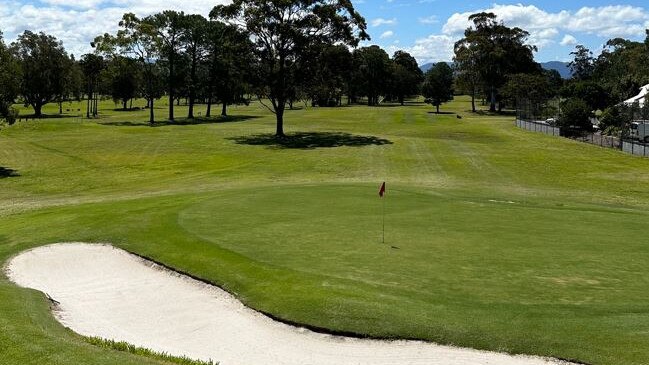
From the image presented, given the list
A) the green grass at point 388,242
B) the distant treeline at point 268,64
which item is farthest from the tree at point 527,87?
Answer: the green grass at point 388,242

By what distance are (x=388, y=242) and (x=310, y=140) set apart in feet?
167

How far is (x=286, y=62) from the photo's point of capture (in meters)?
Result: 71.0

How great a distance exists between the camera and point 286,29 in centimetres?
6731

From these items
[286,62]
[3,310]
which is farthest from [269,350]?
[286,62]

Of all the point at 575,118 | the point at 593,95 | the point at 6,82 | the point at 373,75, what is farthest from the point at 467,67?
the point at 6,82

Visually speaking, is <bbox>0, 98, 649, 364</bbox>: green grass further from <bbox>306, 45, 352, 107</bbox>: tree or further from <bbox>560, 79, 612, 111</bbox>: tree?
<bbox>560, 79, 612, 111</bbox>: tree

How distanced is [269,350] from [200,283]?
493 cm

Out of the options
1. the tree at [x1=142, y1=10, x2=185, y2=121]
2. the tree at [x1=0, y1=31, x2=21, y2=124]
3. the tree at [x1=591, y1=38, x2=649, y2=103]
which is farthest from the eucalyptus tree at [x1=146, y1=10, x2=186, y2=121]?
the tree at [x1=591, y1=38, x2=649, y2=103]

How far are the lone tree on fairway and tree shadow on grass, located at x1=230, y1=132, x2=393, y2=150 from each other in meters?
5.22

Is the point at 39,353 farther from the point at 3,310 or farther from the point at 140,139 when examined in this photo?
the point at 140,139

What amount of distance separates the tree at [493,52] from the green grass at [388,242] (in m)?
73.5

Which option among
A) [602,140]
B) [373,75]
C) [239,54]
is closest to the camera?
[602,140]

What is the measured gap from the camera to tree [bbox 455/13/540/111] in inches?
4857

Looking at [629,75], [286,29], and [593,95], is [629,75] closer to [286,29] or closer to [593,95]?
[593,95]
